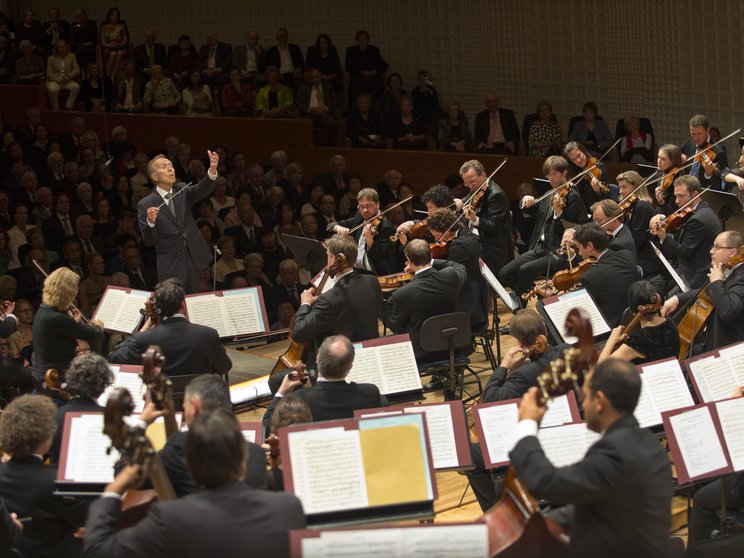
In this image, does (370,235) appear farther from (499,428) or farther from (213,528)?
(213,528)

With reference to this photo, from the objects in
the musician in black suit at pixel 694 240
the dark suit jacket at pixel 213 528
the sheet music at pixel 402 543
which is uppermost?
the musician in black suit at pixel 694 240

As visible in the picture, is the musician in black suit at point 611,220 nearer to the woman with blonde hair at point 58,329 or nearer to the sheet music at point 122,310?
the sheet music at point 122,310

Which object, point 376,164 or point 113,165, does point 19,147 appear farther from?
point 376,164

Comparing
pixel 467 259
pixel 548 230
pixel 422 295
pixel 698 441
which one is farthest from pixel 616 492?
pixel 548 230

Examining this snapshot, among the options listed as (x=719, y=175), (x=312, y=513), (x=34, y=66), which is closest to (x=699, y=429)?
(x=312, y=513)

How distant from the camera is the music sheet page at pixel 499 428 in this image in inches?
183

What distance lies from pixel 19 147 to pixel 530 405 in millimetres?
8838

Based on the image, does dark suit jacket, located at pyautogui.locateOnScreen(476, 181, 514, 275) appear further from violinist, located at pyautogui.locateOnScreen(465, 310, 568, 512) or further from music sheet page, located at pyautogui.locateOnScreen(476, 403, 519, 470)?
music sheet page, located at pyautogui.locateOnScreen(476, 403, 519, 470)

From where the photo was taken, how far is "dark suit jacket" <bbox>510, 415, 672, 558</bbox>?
324 centimetres

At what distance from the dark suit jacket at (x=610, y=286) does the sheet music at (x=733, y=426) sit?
201 cm

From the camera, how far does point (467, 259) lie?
277 inches

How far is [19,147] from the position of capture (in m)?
11.0

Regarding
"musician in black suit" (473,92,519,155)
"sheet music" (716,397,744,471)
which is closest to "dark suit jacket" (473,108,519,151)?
"musician in black suit" (473,92,519,155)

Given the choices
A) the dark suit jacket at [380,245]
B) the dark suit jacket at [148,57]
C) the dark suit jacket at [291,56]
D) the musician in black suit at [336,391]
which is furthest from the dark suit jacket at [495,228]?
the dark suit jacket at [148,57]
